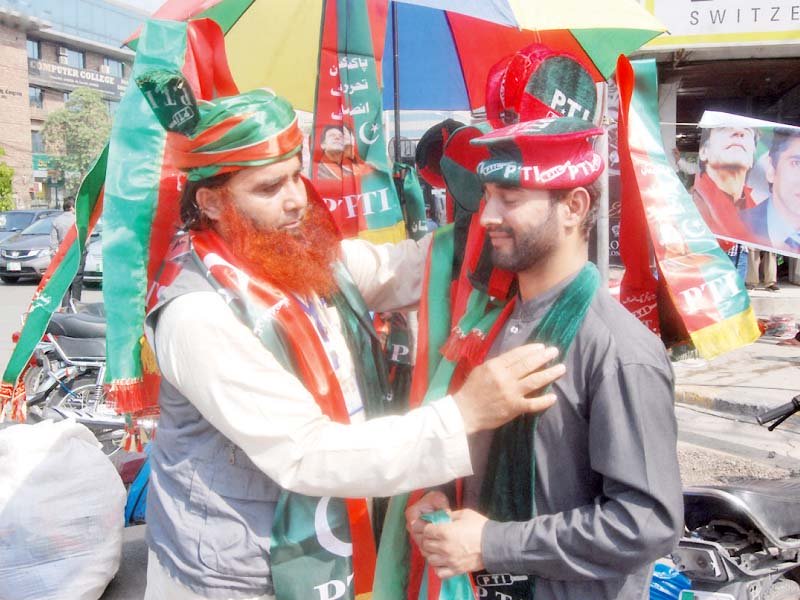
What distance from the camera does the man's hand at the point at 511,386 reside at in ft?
4.87

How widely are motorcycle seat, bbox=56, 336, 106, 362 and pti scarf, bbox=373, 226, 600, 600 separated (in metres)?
4.64

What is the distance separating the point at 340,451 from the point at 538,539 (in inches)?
17.4

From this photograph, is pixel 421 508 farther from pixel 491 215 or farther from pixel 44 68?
pixel 44 68

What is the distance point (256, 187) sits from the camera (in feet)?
6.19

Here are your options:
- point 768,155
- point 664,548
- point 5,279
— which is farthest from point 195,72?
point 5,279

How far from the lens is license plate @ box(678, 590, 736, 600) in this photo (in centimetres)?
227

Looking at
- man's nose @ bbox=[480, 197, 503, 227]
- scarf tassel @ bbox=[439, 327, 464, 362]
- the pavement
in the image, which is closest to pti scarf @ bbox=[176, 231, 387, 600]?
scarf tassel @ bbox=[439, 327, 464, 362]

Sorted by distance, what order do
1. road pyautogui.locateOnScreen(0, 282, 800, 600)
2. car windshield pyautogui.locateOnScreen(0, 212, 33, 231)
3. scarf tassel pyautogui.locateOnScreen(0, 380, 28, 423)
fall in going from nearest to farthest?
scarf tassel pyautogui.locateOnScreen(0, 380, 28, 423), road pyautogui.locateOnScreen(0, 282, 800, 600), car windshield pyautogui.locateOnScreen(0, 212, 33, 231)

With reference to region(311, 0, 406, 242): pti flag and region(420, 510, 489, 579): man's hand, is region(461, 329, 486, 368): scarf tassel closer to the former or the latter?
region(420, 510, 489, 579): man's hand

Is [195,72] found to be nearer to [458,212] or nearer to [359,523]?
[458,212]

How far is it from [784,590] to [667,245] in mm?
1381

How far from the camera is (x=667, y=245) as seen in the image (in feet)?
6.24

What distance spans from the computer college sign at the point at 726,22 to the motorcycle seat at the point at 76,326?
6955 mm

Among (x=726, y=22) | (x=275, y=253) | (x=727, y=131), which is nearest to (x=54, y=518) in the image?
(x=275, y=253)
